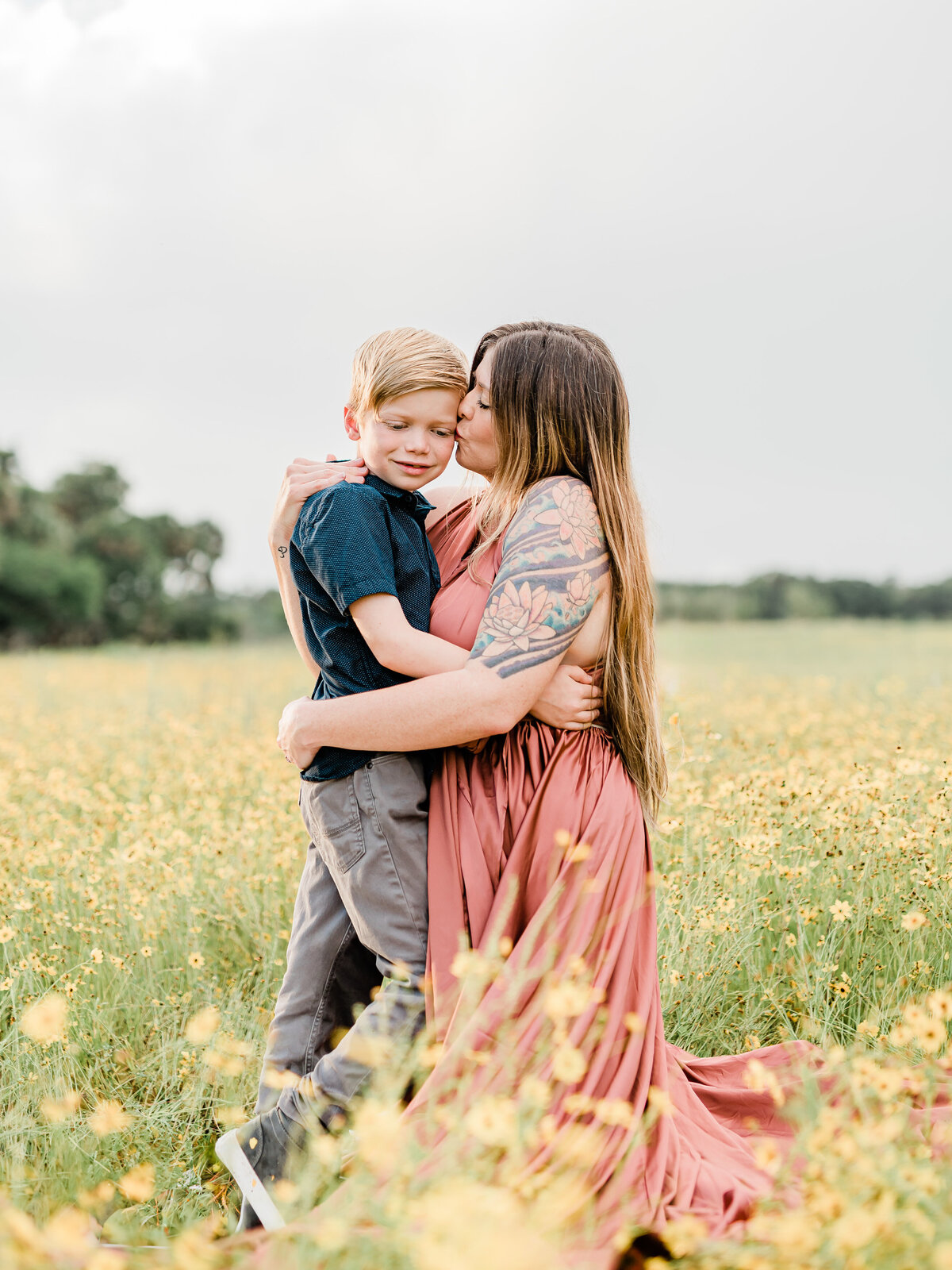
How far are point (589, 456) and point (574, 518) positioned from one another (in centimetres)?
18

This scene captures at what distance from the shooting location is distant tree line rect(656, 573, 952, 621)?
29562mm

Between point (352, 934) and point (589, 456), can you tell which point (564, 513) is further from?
point (352, 934)

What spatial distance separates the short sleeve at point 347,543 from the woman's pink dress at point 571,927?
0.23 meters

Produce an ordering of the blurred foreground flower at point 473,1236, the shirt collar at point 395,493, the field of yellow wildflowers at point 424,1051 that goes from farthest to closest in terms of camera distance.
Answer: the shirt collar at point 395,493 → the field of yellow wildflowers at point 424,1051 → the blurred foreground flower at point 473,1236

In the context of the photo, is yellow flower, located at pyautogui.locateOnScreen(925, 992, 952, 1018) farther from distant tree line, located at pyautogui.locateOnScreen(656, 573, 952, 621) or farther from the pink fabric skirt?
distant tree line, located at pyautogui.locateOnScreen(656, 573, 952, 621)

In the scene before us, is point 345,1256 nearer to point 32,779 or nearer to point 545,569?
point 545,569

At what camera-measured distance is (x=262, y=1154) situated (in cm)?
207

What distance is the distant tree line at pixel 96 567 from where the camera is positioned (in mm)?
28906

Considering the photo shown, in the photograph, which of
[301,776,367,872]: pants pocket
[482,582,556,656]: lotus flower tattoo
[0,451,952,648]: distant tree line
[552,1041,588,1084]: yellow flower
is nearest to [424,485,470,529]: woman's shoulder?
[482,582,556,656]: lotus flower tattoo

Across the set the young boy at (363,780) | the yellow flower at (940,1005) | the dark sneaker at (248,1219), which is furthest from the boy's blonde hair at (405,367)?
the dark sneaker at (248,1219)

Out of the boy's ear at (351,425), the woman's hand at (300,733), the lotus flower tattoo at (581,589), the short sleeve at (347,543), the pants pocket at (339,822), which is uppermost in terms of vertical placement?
the boy's ear at (351,425)

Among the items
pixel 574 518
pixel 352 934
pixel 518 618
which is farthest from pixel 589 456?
pixel 352 934

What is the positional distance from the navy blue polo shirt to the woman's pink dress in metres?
0.13

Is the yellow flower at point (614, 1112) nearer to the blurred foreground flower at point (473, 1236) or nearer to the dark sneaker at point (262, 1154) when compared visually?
the blurred foreground flower at point (473, 1236)
